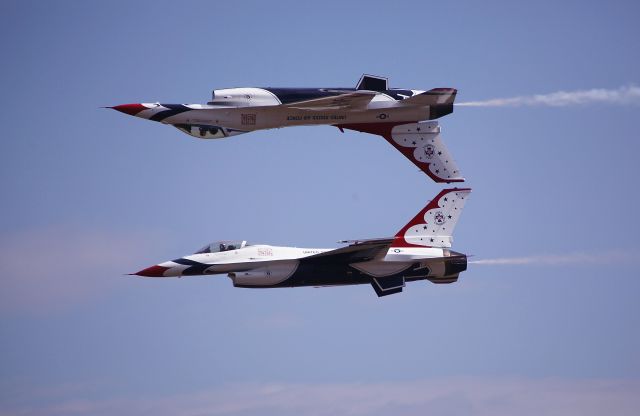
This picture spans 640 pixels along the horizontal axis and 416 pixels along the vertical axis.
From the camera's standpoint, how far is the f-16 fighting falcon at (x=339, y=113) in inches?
2285

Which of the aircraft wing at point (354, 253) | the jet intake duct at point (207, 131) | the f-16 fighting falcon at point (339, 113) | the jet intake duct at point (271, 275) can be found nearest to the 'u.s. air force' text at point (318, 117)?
the f-16 fighting falcon at point (339, 113)

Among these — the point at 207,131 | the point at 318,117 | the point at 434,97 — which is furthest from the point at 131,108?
the point at 434,97

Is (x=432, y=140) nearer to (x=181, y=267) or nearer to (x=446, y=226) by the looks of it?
(x=446, y=226)

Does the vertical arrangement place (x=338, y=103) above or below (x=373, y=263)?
above

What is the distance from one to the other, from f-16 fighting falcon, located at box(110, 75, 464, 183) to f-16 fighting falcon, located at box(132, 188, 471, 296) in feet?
10.3

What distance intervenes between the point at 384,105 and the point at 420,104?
122 cm

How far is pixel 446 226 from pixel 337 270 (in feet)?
14.1

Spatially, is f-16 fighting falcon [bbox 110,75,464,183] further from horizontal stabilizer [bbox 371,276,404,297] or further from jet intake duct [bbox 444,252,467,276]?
horizontal stabilizer [bbox 371,276,404,297]

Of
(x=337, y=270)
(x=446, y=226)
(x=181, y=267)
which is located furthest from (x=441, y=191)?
(x=181, y=267)

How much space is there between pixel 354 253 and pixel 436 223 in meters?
3.51

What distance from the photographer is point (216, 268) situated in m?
58.2

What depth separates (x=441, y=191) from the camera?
6003cm

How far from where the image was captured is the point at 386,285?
190ft

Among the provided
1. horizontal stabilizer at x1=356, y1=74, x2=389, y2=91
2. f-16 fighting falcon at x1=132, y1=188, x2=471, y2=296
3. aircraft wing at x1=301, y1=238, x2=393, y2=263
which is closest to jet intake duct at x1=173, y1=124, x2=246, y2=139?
f-16 fighting falcon at x1=132, y1=188, x2=471, y2=296
